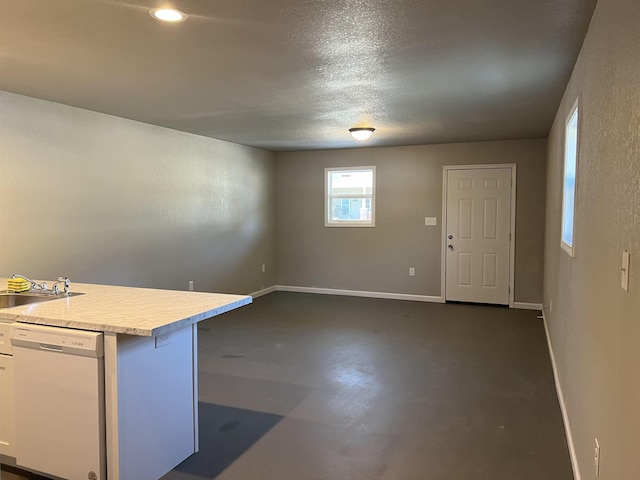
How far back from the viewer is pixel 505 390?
3547 mm

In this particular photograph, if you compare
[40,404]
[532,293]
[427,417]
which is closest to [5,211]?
[40,404]

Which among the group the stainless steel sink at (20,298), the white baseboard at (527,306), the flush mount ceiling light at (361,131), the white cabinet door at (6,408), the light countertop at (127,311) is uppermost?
the flush mount ceiling light at (361,131)

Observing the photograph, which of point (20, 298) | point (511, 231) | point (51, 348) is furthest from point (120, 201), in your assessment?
point (511, 231)

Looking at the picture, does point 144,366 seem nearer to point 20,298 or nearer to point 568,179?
point 20,298

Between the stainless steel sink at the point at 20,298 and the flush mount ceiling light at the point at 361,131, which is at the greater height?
the flush mount ceiling light at the point at 361,131

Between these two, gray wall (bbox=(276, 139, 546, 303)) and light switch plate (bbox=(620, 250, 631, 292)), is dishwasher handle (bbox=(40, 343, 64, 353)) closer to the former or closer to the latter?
light switch plate (bbox=(620, 250, 631, 292))

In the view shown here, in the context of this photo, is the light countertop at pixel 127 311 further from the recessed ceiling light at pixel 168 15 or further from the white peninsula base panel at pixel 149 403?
the recessed ceiling light at pixel 168 15

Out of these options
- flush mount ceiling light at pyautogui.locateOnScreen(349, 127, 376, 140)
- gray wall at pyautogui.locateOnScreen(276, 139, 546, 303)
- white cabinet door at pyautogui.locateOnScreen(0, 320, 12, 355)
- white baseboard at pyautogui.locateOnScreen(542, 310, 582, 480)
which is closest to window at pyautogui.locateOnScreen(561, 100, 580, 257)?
white baseboard at pyautogui.locateOnScreen(542, 310, 582, 480)

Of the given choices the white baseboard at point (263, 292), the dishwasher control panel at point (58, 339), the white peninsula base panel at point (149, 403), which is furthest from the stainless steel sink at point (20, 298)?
the white baseboard at point (263, 292)

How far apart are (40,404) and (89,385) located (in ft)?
1.18

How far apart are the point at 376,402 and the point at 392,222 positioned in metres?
4.16

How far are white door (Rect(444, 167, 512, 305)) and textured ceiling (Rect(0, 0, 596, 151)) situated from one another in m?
1.76

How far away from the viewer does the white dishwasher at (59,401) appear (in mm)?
2168

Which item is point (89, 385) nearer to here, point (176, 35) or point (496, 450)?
point (176, 35)
